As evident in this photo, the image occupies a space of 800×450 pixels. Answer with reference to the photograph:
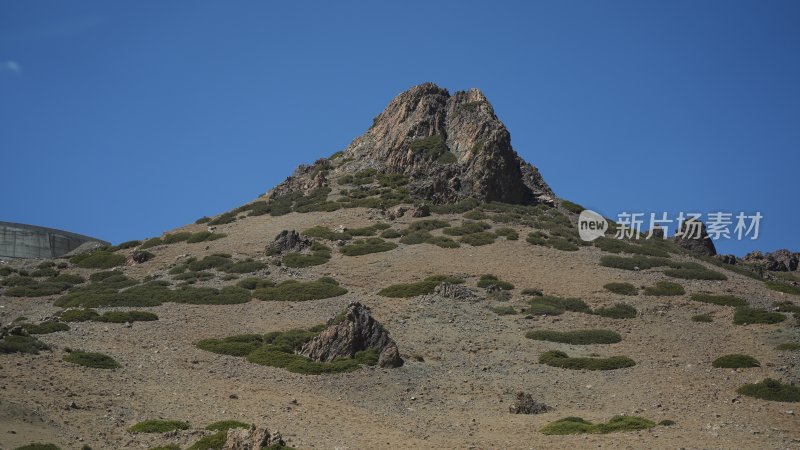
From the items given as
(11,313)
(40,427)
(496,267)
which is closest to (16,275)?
(11,313)

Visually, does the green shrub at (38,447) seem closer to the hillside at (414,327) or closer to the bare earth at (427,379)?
the bare earth at (427,379)

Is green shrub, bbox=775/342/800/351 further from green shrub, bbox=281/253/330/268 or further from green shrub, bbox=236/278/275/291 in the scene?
green shrub, bbox=281/253/330/268

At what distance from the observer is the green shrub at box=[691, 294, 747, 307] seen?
53844 mm

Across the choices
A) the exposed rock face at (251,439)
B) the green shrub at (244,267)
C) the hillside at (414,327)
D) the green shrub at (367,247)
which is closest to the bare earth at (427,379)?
the hillside at (414,327)

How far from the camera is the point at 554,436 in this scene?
3075 centimetres

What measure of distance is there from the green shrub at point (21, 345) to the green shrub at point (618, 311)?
29758 mm

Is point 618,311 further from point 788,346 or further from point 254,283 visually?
point 254,283

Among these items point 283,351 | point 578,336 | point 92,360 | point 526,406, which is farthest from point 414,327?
point 92,360

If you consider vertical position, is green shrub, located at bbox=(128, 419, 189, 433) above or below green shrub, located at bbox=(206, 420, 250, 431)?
below

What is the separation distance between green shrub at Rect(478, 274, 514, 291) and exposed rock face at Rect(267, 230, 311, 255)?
56.3ft

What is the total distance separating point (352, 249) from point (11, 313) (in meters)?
24.0

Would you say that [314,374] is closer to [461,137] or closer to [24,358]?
[24,358]

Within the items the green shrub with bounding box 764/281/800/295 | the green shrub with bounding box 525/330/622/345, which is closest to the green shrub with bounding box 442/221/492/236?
the green shrub with bounding box 764/281/800/295

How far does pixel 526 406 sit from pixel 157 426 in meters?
14.1
